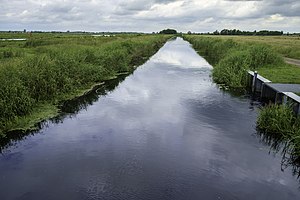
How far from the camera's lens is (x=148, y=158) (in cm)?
999

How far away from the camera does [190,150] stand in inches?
423

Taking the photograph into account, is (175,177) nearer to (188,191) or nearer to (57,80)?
(188,191)

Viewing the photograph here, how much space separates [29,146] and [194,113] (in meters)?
7.64

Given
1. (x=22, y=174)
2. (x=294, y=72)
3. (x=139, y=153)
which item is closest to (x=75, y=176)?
(x=22, y=174)

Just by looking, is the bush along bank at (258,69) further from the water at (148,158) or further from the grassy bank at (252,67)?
the water at (148,158)

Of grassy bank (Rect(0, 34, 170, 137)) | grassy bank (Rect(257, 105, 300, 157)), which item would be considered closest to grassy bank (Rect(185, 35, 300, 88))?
grassy bank (Rect(257, 105, 300, 157))

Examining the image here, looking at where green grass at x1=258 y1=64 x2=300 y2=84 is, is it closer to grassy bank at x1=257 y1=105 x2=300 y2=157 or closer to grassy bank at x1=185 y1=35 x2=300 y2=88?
grassy bank at x1=185 y1=35 x2=300 y2=88

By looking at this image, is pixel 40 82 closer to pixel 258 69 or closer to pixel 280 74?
pixel 280 74

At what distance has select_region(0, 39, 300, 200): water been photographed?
8180 millimetres

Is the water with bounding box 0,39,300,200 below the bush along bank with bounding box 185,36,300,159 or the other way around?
below

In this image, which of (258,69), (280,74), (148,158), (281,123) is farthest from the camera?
(258,69)

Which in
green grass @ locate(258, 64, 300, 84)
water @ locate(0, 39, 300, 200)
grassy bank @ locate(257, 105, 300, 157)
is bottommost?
water @ locate(0, 39, 300, 200)

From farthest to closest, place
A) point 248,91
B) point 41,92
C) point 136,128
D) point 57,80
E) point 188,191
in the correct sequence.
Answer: point 248,91 → point 57,80 → point 41,92 → point 136,128 → point 188,191


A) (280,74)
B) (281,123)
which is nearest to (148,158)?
(281,123)
